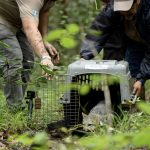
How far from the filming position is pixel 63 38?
214 centimetres

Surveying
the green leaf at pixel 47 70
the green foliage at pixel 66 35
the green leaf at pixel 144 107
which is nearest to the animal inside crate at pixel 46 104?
the green leaf at pixel 47 70

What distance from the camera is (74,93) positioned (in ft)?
13.8

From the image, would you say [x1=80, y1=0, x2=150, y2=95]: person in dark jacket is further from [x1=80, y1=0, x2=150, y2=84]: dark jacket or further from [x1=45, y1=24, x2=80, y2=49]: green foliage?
[x1=45, y1=24, x2=80, y2=49]: green foliage

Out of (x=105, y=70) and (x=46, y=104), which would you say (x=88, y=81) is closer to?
(x=105, y=70)

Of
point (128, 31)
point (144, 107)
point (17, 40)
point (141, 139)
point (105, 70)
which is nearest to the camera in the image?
point (141, 139)

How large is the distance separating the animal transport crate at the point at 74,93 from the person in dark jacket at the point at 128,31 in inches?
17.0

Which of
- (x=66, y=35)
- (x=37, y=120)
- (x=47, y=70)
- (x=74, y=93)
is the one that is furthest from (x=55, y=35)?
(x=37, y=120)

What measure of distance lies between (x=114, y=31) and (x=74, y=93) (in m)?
1.18

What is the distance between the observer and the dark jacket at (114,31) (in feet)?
15.4

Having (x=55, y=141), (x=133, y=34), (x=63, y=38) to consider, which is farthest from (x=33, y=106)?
(x=63, y=38)

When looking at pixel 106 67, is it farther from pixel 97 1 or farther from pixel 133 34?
pixel 133 34

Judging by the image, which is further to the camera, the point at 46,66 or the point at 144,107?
the point at 46,66

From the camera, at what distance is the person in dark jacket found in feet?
15.2

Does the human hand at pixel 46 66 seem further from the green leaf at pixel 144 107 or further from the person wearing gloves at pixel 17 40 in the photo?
the green leaf at pixel 144 107
